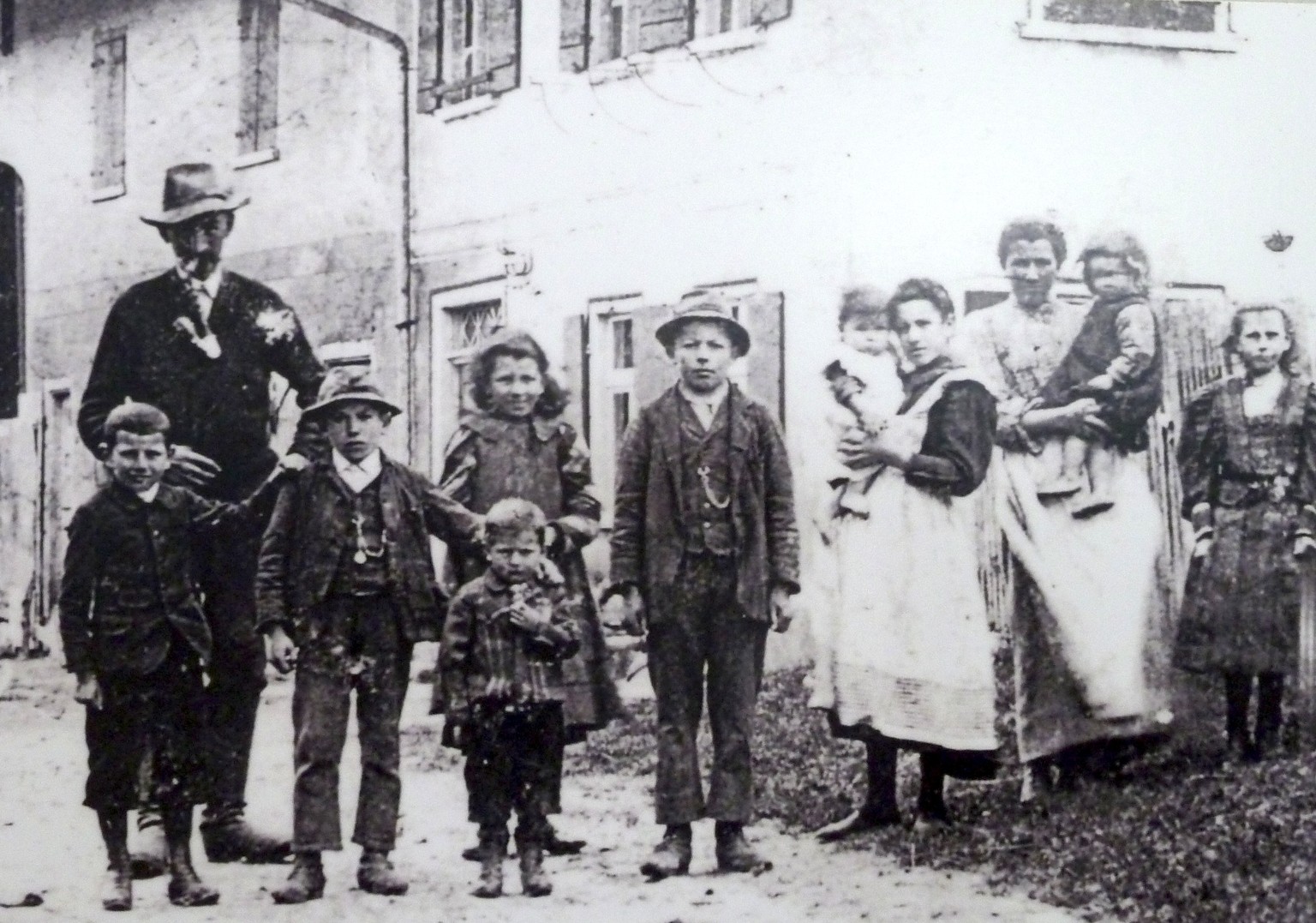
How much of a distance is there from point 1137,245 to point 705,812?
214cm

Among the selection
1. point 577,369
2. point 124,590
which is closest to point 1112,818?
point 577,369

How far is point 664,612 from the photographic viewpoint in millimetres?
4289

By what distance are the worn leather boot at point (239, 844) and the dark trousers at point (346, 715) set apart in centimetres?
29

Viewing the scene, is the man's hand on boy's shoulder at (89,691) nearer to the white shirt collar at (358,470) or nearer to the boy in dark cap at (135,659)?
the boy in dark cap at (135,659)

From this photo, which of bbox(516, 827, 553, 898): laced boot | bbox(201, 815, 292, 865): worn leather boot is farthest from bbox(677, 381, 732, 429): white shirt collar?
bbox(201, 815, 292, 865): worn leather boot

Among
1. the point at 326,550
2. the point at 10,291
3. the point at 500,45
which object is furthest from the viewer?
the point at 10,291

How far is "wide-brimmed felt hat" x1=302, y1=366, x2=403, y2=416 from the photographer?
14.0ft

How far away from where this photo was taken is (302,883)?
411 cm

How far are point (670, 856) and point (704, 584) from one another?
0.75 meters

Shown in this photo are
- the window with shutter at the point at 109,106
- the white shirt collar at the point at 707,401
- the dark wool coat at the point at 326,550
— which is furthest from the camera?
the window with shutter at the point at 109,106

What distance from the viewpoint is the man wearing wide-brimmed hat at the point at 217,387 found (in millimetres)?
4402

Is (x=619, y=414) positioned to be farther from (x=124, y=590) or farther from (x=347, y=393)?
(x=124, y=590)

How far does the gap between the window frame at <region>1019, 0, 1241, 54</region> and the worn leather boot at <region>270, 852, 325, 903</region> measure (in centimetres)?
317

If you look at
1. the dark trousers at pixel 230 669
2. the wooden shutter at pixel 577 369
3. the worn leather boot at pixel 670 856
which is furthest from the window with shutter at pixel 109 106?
the worn leather boot at pixel 670 856
